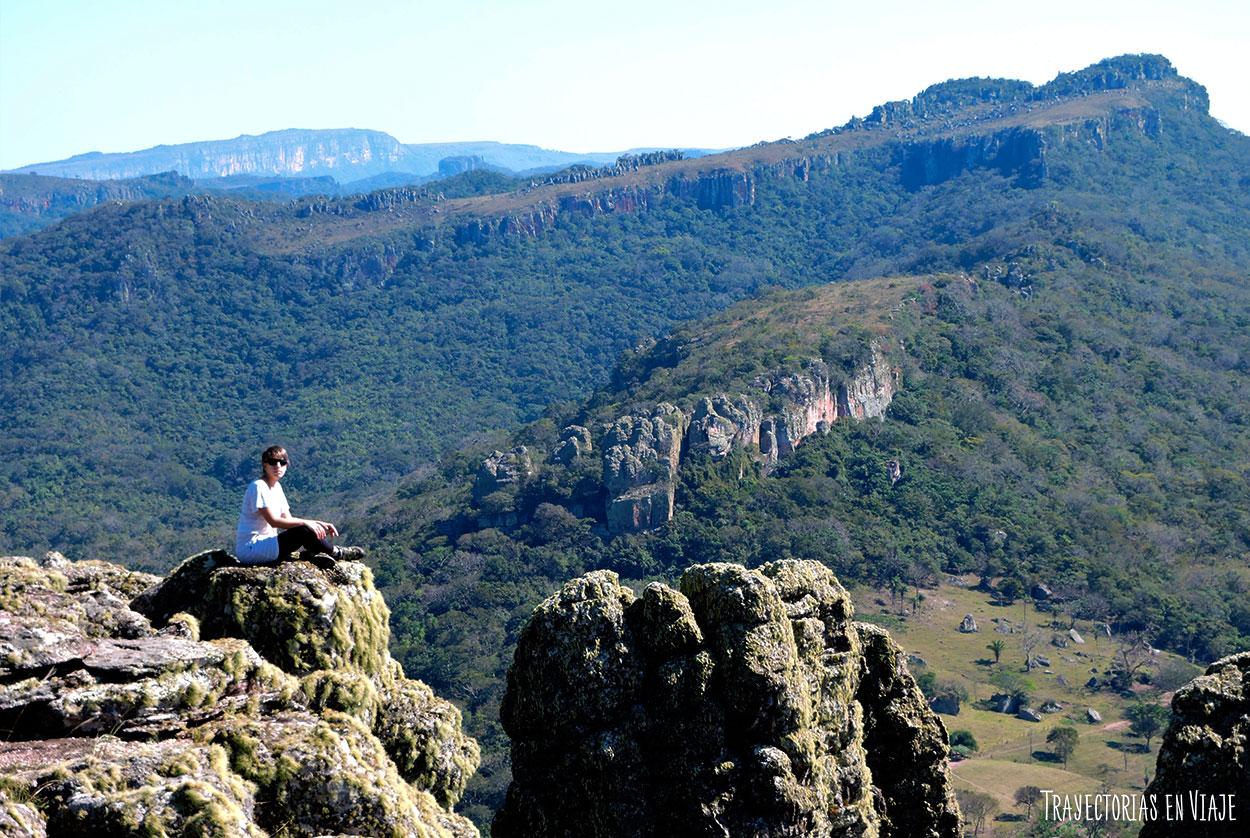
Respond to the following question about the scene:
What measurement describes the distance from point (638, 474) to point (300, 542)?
97631 mm

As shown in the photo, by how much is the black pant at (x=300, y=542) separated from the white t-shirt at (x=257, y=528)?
11cm

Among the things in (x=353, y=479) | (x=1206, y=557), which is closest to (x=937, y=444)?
(x=1206, y=557)

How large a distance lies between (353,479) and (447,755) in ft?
597

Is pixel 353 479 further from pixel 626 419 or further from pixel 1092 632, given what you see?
pixel 1092 632

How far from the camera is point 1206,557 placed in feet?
355

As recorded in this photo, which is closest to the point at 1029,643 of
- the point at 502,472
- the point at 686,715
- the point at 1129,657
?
the point at 1129,657

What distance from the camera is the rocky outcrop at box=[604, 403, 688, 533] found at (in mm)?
110000

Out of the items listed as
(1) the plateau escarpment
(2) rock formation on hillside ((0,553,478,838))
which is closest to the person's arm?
(2) rock formation on hillside ((0,553,478,838))

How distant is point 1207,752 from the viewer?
680 inches

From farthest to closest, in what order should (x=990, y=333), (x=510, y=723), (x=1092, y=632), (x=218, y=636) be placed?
(x=990, y=333) < (x=1092, y=632) < (x=510, y=723) < (x=218, y=636)

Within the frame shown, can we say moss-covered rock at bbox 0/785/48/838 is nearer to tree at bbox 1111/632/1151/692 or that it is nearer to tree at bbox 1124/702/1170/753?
tree at bbox 1124/702/1170/753

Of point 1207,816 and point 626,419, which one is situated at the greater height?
point 1207,816

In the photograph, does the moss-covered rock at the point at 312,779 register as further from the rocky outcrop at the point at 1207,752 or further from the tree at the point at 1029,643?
the tree at the point at 1029,643

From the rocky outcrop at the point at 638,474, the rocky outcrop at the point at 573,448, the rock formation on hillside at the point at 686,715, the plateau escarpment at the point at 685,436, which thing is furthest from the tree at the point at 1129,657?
the rock formation on hillside at the point at 686,715
